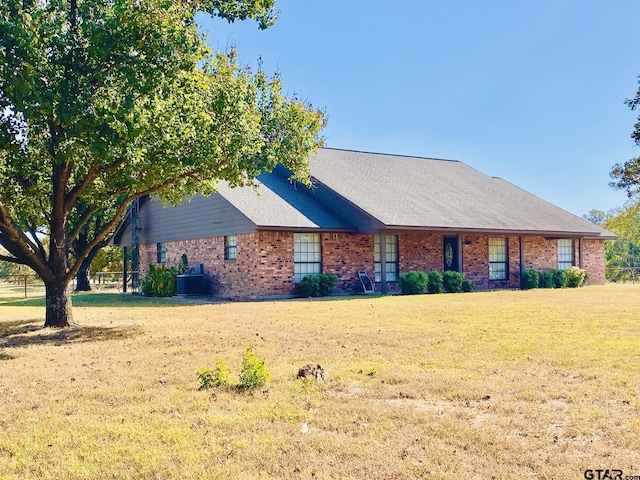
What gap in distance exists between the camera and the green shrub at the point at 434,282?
22062mm

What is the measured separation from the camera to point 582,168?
54.8 m

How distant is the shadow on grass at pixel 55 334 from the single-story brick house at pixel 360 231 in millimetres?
8276

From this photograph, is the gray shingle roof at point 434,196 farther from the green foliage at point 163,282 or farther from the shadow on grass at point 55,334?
the shadow on grass at point 55,334

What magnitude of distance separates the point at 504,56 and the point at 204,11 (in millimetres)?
17732

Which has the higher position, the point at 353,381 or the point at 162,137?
the point at 162,137

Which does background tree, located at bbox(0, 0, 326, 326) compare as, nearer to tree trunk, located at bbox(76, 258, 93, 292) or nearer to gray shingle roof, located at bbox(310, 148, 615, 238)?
gray shingle roof, located at bbox(310, 148, 615, 238)

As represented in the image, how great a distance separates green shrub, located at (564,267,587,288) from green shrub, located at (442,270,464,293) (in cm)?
673

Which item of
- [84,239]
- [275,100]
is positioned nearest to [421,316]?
[275,100]

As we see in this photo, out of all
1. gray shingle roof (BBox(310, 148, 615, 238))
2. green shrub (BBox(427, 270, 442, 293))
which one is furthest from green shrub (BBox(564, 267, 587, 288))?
green shrub (BBox(427, 270, 442, 293))

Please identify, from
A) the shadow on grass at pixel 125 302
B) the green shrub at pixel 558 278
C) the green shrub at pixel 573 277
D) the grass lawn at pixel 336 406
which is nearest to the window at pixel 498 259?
the green shrub at pixel 558 278

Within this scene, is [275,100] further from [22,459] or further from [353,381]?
[22,459]

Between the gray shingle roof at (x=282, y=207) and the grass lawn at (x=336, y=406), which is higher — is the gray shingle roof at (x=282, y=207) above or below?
above

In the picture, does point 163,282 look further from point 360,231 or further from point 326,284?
point 360,231

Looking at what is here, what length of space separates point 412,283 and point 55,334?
1307cm
